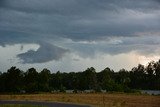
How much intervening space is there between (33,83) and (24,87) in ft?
13.3

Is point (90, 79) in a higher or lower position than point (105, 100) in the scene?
higher

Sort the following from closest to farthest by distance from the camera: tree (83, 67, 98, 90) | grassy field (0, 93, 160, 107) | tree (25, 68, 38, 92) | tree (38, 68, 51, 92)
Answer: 1. grassy field (0, 93, 160, 107)
2. tree (25, 68, 38, 92)
3. tree (38, 68, 51, 92)
4. tree (83, 67, 98, 90)

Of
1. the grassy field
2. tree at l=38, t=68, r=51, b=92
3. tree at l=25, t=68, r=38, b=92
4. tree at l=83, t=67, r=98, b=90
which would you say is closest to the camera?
the grassy field

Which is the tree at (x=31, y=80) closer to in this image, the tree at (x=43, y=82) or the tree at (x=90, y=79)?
the tree at (x=43, y=82)

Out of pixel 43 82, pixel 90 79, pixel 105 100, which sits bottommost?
pixel 105 100

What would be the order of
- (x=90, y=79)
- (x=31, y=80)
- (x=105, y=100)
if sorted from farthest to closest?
(x=90, y=79) → (x=31, y=80) → (x=105, y=100)

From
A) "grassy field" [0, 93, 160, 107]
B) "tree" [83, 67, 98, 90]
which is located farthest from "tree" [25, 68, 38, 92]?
"grassy field" [0, 93, 160, 107]

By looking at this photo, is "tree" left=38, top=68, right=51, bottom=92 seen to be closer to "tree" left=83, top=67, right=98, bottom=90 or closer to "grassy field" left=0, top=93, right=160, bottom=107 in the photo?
"tree" left=83, top=67, right=98, bottom=90

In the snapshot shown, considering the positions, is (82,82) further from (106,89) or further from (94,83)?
(106,89)

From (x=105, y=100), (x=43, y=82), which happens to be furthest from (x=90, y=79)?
(x=105, y=100)

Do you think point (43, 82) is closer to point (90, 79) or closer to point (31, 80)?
point (31, 80)

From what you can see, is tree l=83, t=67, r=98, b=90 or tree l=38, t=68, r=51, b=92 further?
tree l=83, t=67, r=98, b=90

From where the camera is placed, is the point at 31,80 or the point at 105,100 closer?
the point at 105,100

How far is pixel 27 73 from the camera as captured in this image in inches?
5522
